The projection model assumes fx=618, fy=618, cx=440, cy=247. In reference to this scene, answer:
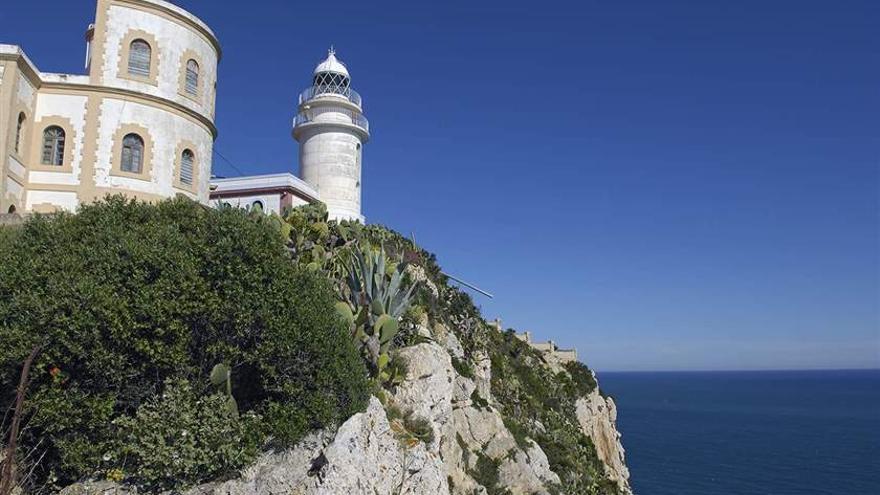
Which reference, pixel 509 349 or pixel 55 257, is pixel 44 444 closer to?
pixel 55 257

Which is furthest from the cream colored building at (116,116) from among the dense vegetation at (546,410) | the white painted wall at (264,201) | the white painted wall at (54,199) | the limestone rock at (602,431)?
the limestone rock at (602,431)

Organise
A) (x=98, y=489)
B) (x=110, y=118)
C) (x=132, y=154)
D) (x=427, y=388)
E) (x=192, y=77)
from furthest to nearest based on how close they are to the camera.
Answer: (x=192, y=77), (x=132, y=154), (x=110, y=118), (x=427, y=388), (x=98, y=489)

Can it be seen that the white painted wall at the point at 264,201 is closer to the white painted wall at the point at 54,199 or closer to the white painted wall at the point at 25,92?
the white painted wall at the point at 54,199

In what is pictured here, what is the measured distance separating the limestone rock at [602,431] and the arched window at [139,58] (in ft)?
80.9

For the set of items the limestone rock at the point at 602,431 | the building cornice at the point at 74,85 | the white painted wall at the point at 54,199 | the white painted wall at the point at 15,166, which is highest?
the building cornice at the point at 74,85

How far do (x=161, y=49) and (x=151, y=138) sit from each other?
3.09m

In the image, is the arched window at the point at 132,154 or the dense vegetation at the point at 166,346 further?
the arched window at the point at 132,154

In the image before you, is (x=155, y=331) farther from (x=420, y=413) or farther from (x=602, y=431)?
(x=602, y=431)

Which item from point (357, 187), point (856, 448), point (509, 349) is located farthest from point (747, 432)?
point (357, 187)

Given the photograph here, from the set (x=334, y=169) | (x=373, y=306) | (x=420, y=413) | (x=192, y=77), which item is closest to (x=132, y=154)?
(x=192, y=77)

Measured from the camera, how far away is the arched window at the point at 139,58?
68.0ft

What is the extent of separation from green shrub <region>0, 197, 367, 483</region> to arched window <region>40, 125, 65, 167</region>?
985 centimetres

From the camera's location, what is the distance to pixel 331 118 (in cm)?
3177

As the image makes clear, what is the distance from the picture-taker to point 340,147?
31859 millimetres
